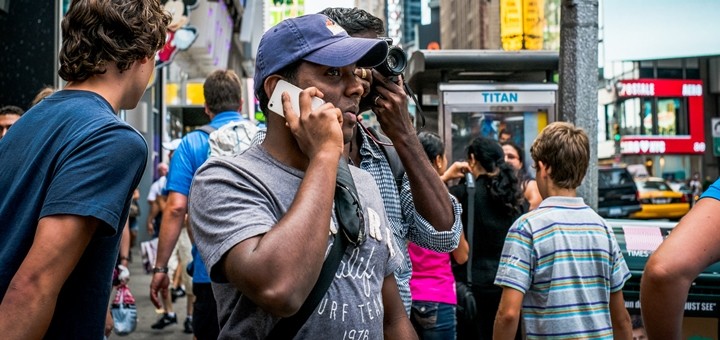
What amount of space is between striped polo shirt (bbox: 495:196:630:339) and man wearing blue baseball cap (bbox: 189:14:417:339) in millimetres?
1674

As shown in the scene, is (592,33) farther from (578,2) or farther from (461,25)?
(461,25)

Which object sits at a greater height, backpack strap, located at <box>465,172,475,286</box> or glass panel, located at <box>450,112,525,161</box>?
glass panel, located at <box>450,112,525,161</box>

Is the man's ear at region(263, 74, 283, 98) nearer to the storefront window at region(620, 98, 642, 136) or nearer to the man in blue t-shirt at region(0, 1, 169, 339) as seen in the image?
the man in blue t-shirt at region(0, 1, 169, 339)

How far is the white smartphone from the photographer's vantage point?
2551 mm

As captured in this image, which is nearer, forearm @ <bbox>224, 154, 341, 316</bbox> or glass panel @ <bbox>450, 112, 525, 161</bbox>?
forearm @ <bbox>224, 154, 341, 316</bbox>

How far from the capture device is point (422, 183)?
11.7 ft

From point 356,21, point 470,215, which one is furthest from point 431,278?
point 356,21

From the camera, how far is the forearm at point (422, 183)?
11.7ft

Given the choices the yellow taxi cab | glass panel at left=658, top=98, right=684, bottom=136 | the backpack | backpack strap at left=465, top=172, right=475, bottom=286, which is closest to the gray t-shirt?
the backpack

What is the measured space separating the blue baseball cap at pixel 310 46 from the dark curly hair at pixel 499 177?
4.01 m

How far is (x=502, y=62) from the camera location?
10008 mm

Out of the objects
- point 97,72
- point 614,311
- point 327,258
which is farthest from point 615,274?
point 97,72

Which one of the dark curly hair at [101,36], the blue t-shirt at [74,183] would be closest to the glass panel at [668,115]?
the dark curly hair at [101,36]

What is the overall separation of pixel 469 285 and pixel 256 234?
417 cm
